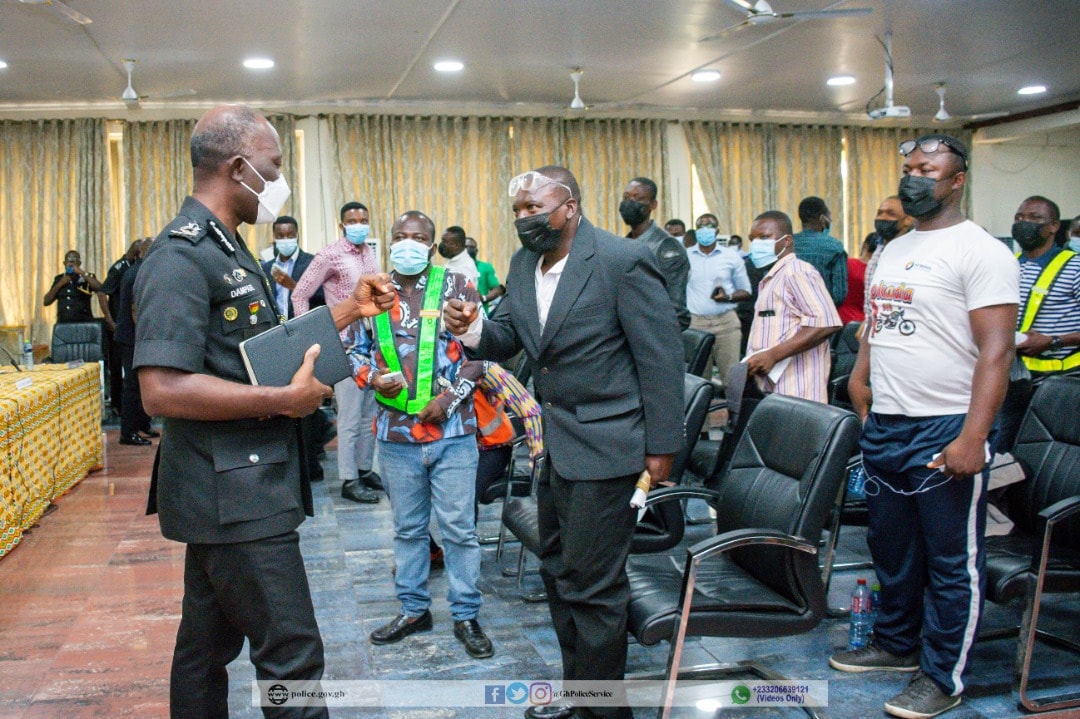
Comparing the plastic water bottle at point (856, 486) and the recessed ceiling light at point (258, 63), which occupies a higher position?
the recessed ceiling light at point (258, 63)

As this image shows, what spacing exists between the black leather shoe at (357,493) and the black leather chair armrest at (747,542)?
129 inches

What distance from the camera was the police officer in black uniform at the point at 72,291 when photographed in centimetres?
944

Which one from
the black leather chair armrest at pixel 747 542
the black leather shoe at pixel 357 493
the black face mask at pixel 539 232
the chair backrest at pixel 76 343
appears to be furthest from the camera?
the chair backrest at pixel 76 343

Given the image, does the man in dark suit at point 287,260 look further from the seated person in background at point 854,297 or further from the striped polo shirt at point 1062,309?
the striped polo shirt at point 1062,309

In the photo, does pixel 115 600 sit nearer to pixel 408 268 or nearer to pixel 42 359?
pixel 408 268

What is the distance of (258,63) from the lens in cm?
824

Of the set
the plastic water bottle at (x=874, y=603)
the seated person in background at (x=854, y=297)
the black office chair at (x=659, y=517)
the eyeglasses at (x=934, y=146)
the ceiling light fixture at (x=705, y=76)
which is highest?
the ceiling light fixture at (x=705, y=76)

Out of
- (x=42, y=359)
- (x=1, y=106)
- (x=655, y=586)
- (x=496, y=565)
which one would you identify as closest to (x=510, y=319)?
(x=655, y=586)

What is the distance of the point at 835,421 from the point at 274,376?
156cm

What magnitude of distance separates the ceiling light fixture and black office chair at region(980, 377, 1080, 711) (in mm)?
6635

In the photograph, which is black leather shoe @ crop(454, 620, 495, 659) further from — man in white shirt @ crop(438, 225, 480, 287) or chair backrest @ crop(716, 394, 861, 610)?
man in white shirt @ crop(438, 225, 480, 287)

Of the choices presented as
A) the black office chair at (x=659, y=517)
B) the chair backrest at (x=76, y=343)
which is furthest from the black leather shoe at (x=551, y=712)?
the chair backrest at (x=76, y=343)

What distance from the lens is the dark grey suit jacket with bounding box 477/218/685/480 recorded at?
8.23 ft

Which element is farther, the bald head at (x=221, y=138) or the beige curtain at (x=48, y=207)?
the beige curtain at (x=48, y=207)
